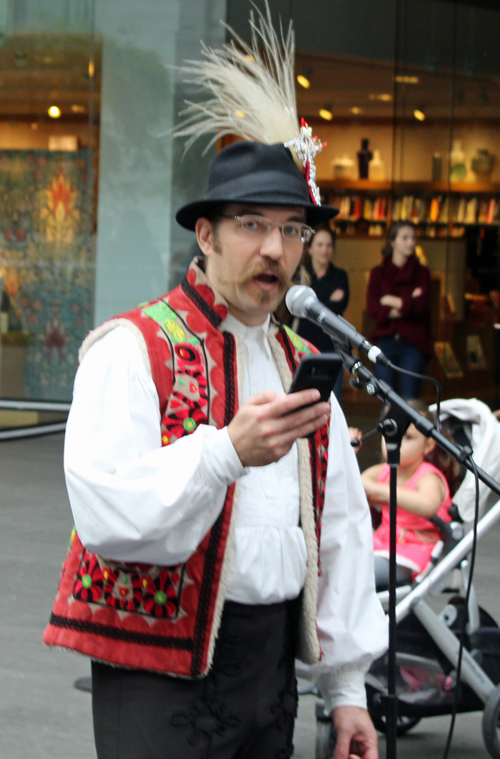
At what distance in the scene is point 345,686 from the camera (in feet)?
6.56

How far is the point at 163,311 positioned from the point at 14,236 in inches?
362

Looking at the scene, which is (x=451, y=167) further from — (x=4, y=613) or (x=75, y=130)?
(x=4, y=613)

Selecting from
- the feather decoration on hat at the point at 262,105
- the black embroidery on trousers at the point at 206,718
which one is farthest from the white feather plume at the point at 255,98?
the black embroidery on trousers at the point at 206,718

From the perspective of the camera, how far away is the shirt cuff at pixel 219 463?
1529mm

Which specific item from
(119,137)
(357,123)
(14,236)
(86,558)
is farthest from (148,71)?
(86,558)

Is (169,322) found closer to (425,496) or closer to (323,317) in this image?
(323,317)

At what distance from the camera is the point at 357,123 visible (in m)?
12.8

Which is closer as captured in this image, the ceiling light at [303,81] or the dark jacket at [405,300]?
the dark jacket at [405,300]

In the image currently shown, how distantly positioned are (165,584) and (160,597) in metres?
0.02

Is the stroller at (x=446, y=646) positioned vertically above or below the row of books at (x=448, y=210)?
below

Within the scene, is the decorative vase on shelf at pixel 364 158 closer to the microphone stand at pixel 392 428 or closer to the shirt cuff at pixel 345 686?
the microphone stand at pixel 392 428

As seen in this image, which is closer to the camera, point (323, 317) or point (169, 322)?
point (169, 322)

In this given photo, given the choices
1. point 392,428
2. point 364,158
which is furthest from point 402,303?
point 392,428

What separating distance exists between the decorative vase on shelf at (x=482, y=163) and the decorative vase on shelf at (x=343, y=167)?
5.24ft
